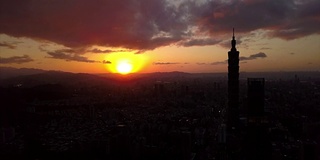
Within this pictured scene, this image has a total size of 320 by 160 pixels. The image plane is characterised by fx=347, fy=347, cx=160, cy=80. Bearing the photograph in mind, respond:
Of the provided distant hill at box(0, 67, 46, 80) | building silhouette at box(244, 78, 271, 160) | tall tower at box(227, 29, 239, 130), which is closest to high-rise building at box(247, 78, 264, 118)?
building silhouette at box(244, 78, 271, 160)

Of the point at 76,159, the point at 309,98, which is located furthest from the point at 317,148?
the point at 309,98

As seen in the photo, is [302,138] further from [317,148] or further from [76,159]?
[76,159]

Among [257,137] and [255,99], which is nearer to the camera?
[257,137]

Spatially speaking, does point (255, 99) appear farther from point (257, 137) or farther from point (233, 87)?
point (233, 87)

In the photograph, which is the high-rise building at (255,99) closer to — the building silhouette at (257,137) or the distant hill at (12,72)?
the building silhouette at (257,137)

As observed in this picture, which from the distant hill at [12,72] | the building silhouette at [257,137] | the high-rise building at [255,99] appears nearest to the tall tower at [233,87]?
the high-rise building at [255,99]

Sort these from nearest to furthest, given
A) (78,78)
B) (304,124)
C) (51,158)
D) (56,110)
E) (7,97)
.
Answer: (51,158) → (7,97) → (304,124) → (56,110) → (78,78)

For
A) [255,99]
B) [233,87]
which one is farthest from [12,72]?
[255,99]

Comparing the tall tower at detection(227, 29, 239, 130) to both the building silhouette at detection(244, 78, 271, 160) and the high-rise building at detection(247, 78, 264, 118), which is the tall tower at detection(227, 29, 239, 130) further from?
the building silhouette at detection(244, 78, 271, 160)
